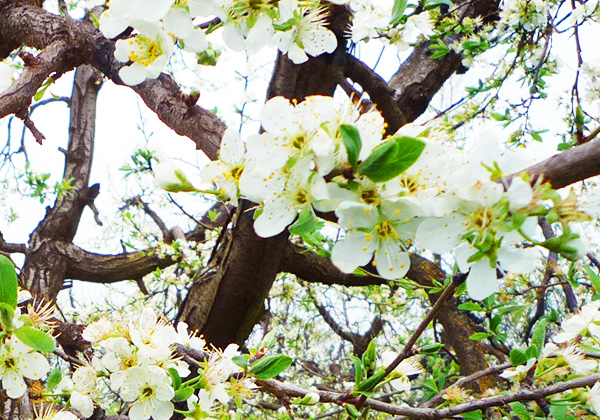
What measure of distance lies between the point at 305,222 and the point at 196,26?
31 cm

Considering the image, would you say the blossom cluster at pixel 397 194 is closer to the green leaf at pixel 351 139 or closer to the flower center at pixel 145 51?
the green leaf at pixel 351 139

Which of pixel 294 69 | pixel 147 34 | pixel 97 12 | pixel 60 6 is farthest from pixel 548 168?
pixel 60 6

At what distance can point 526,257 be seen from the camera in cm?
40

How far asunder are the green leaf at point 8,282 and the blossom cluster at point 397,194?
250 millimetres

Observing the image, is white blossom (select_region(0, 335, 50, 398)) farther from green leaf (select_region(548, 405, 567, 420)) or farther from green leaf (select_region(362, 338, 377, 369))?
green leaf (select_region(548, 405, 567, 420))

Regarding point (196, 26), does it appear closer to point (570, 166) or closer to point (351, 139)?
point (351, 139)

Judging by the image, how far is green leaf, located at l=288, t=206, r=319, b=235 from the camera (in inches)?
16.4

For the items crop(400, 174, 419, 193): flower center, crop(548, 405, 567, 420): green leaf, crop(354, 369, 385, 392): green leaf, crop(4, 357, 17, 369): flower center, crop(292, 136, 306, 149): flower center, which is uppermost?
crop(292, 136, 306, 149): flower center

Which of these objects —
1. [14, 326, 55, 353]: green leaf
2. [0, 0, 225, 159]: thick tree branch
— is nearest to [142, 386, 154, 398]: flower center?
[14, 326, 55, 353]: green leaf

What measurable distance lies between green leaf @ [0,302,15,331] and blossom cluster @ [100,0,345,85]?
0.97 feet

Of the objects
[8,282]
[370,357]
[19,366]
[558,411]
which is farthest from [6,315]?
[558,411]

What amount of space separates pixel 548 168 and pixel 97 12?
1531 mm

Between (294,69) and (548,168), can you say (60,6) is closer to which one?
(294,69)

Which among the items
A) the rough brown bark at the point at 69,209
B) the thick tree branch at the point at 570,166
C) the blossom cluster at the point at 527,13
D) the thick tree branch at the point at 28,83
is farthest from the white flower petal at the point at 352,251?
the rough brown bark at the point at 69,209
